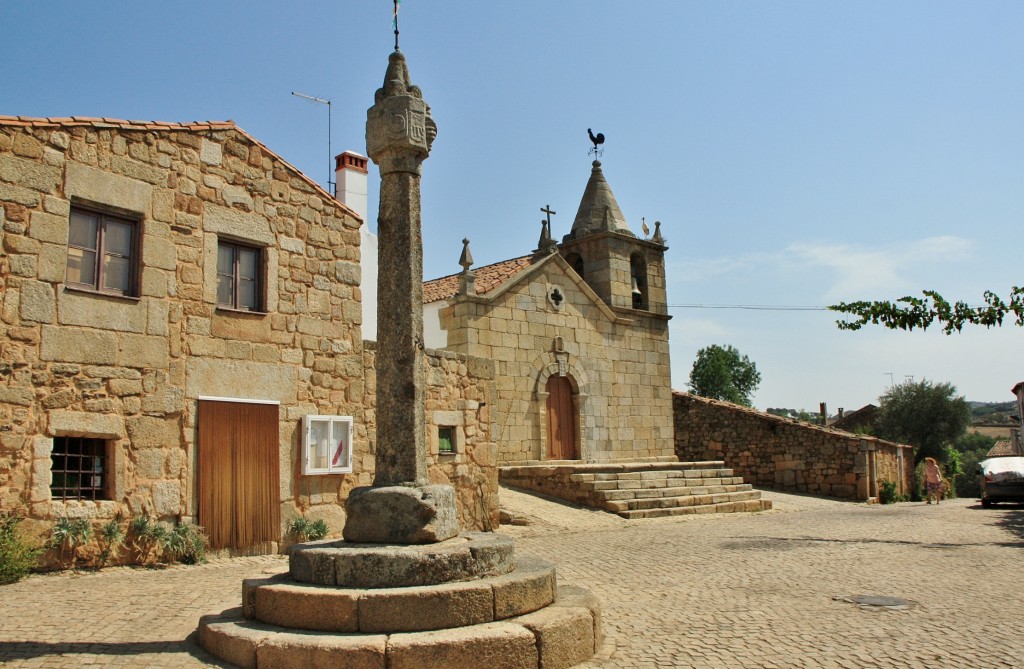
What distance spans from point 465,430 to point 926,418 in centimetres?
2795

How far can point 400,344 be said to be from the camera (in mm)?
5703

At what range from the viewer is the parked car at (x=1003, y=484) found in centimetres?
1742

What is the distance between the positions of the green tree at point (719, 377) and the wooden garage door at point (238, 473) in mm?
51069

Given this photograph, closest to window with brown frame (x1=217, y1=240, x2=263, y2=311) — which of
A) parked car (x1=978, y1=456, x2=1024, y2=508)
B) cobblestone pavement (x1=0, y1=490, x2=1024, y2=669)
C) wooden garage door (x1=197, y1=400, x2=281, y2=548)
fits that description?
wooden garage door (x1=197, y1=400, x2=281, y2=548)

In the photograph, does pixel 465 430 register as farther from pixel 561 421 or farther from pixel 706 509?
pixel 561 421

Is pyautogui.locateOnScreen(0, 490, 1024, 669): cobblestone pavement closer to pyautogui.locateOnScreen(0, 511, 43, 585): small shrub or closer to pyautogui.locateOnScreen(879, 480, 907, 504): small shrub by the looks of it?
pyautogui.locateOnScreen(0, 511, 43, 585): small shrub

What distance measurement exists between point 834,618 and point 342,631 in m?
3.51

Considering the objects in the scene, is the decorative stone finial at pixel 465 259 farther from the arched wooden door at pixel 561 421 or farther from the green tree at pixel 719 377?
the green tree at pixel 719 377

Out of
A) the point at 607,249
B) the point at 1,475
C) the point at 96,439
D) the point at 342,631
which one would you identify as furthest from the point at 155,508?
the point at 607,249

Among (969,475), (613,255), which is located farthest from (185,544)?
(969,475)

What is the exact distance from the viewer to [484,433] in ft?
42.0

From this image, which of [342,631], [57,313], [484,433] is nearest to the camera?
[342,631]

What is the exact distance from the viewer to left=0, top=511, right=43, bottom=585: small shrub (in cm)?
705

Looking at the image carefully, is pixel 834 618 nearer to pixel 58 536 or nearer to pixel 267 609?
pixel 267 609
